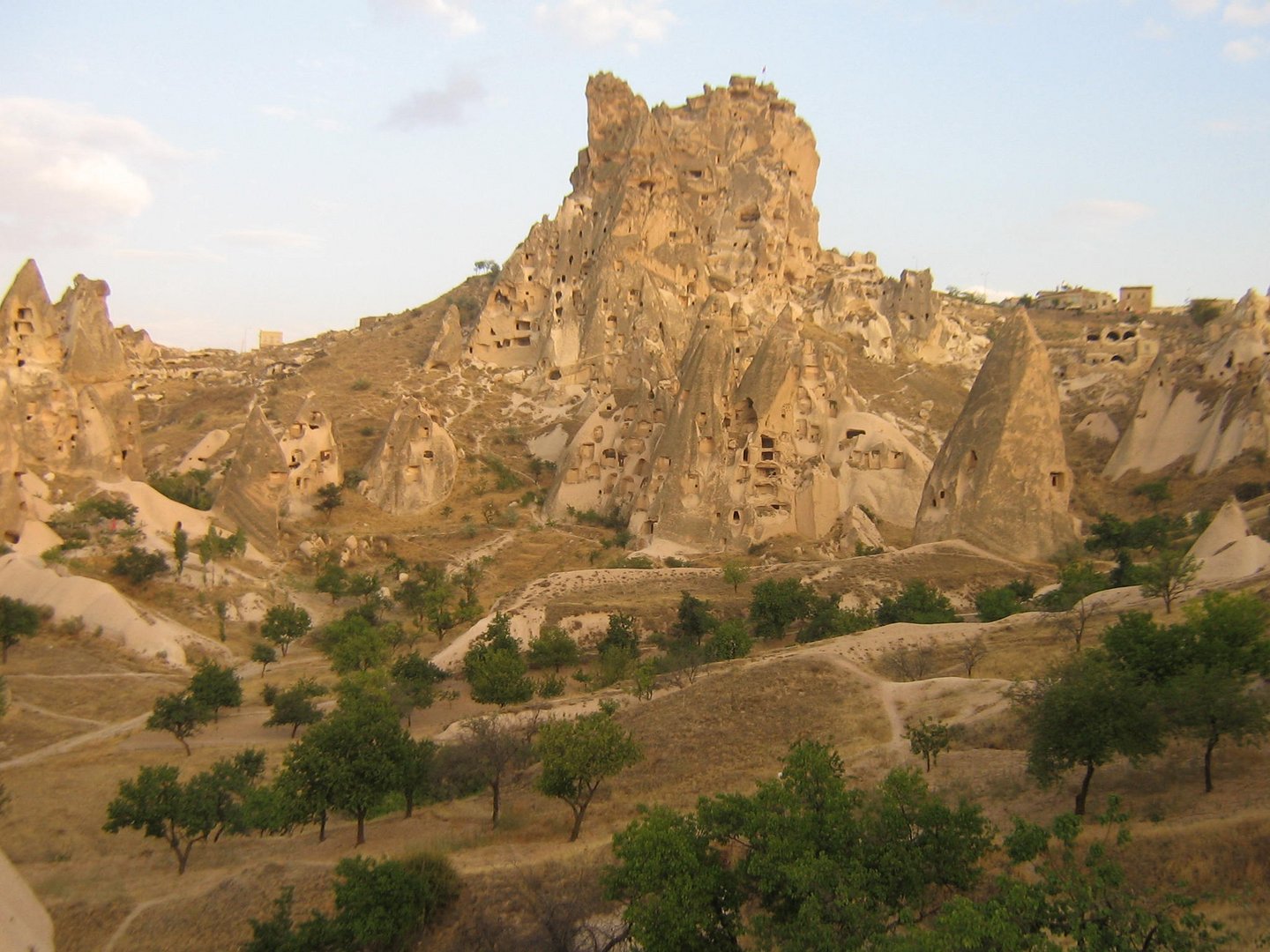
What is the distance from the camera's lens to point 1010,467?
32.2m

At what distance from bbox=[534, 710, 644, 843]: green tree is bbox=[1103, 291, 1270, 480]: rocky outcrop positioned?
3355 centimetres

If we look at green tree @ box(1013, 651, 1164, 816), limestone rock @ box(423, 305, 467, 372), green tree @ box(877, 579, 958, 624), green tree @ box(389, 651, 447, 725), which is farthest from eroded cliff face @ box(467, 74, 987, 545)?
green tree @ box(1013, 651, 1164, 816)

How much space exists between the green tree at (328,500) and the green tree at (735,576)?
57.9 ft

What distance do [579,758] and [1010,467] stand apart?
2112 cm

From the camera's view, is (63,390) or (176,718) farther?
(63,390)

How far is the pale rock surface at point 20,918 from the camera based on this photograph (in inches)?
483

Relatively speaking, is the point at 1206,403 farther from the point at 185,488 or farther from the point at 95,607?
the point at 95,607

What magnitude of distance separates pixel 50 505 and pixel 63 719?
13.0m

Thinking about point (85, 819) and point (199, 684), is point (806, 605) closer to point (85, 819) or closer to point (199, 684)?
point (199, 684)

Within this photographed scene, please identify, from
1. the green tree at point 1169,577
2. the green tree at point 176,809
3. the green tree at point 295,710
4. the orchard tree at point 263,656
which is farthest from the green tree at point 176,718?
the green tree at point 1169,577

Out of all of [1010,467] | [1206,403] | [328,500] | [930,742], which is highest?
[1206,403]

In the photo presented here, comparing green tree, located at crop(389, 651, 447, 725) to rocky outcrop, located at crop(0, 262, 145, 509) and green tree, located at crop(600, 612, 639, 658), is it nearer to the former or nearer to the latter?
green tree, located at crop(600, 612, 639, 658)

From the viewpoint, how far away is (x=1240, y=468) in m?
39.4

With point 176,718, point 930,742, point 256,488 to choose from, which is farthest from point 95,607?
point 930,742
